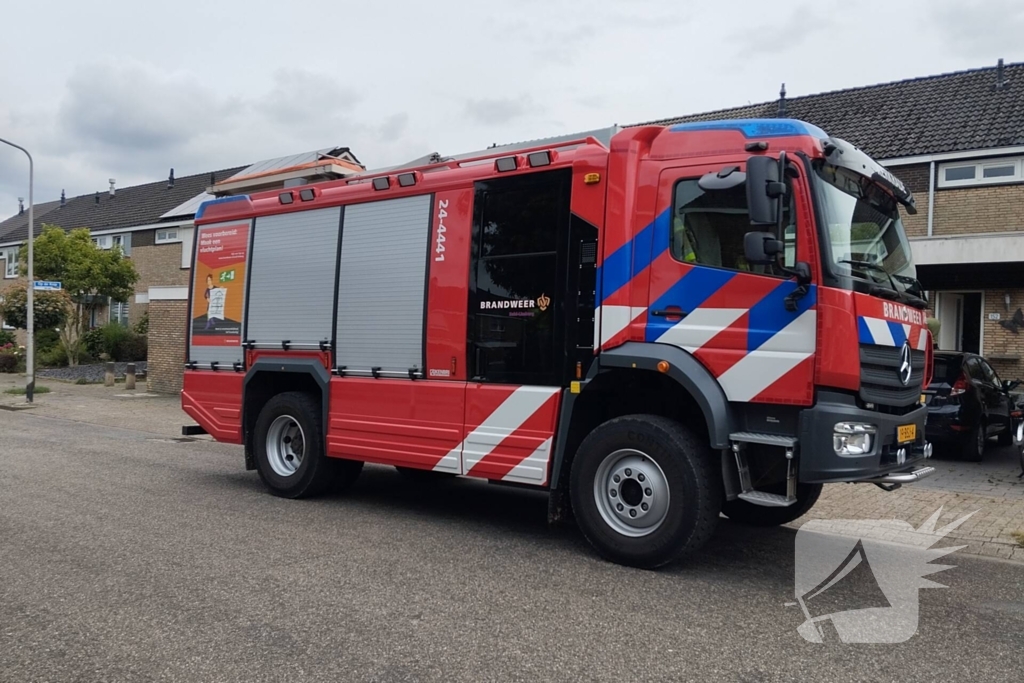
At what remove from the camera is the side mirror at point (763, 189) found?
514 cm

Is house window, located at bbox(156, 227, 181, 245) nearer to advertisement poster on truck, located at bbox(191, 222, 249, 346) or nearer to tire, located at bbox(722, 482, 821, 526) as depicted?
advertisement poster on truck, located at bbox(191, 222, 249, 346)

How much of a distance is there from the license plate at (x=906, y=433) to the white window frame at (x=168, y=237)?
30.4 meters

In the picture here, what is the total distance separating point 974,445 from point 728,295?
716cm

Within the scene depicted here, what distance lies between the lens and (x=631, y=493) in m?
5.86

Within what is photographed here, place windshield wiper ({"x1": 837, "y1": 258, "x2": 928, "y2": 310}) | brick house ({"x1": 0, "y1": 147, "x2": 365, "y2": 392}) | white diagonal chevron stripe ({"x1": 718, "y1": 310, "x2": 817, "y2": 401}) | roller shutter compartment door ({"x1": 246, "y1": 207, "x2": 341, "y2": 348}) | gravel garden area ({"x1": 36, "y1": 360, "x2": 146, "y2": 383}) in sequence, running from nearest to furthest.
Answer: white diagonal chevron stripe ({"x1": 718, "y1": 310, "x2": 817, "y2": 401}) → windshield wiper ({"x1": 837, "y1": 258, "x2": 928, "y2": 310}) → roller shutter compartment door ({"x1": 246, "y1": 207, "x2": 341, "y2": 348}) → brick house ({"x1": 0, "y1": 147, "x2": 365, "y2": 392}) → gravel garden area ({"x1": 36, "y1": 360, "x2": 146, "y2": 383})

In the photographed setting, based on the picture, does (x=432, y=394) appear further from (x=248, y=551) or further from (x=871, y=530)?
(x=871, y=530)

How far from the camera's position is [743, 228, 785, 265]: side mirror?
5180mm

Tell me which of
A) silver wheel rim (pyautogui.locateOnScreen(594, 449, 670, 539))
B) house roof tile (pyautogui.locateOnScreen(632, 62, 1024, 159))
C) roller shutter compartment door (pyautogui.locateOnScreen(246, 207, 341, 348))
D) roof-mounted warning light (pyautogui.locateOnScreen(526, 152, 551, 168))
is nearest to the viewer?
silver wheel rim (pyautogui.locateOnScreen(594, 449, 670, 539))

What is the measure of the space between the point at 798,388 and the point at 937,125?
1365 centimetres

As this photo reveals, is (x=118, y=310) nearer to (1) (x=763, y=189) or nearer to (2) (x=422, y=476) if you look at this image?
(2) (x=422, y=476)

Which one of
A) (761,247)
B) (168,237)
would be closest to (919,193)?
(761,247)

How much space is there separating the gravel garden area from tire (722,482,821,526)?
904 inches

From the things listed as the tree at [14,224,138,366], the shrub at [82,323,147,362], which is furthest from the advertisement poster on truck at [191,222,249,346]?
the shrub at [82,323,147,362]

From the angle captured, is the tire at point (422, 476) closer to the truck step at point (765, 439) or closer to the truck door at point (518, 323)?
the truck door at point (518, 323)
